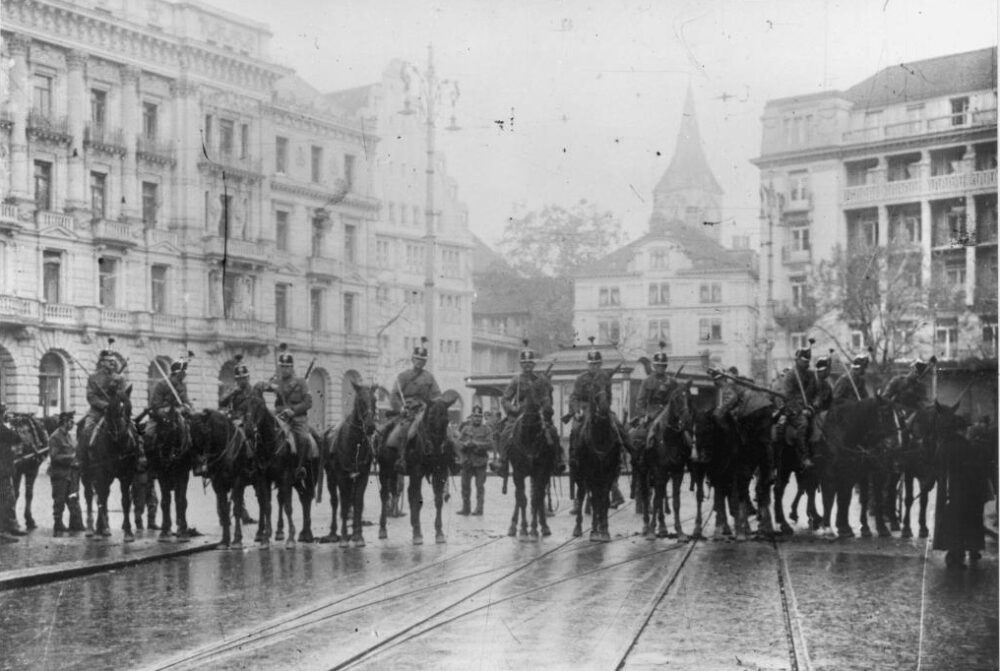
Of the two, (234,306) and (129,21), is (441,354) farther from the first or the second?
(129,21)

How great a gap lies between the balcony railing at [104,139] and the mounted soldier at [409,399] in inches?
205

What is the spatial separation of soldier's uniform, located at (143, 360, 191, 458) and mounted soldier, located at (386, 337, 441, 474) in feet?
8.83

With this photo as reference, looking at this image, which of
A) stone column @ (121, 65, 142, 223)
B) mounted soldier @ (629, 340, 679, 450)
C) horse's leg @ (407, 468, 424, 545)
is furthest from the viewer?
stone column @ (121, 65, 142, 223)

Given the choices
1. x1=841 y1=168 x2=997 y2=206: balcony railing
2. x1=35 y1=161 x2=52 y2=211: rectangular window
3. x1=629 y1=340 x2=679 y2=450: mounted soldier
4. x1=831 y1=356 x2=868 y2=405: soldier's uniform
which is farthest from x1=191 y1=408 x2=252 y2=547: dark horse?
x1=841 y1=168 x2=997 y2=206: balcony railing

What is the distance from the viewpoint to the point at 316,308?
17.6 metres

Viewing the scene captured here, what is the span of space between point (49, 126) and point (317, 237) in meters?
4.12

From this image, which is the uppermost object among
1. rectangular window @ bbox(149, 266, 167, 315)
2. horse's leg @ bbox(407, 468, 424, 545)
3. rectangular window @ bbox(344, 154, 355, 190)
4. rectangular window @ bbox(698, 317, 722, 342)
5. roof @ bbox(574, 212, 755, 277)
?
rectangular window @ bbox(344, 154, 355, 190)

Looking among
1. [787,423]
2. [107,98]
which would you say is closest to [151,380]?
[107,98]

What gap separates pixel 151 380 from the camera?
20953mm

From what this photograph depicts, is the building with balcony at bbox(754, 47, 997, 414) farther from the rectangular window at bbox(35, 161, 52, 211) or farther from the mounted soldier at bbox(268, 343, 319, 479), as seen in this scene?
the rectangular window at bbox(35, 161, 52, 211)

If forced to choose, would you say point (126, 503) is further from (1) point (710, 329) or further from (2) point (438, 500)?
(1) point (710, 329)

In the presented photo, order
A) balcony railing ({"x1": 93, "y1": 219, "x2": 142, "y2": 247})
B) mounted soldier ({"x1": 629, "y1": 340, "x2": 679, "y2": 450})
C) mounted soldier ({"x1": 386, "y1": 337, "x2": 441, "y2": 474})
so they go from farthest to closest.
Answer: balcony railing ({"x1": 93, "y1": 219, "x2": 142, "y2": 247}), mounted soldier ({"x1": 629, "y1": 340, "x2": 679, "y2": 450}), mounted soldier ({"x1": 386, "y1": 337, "x2": 441, "y2": 474})

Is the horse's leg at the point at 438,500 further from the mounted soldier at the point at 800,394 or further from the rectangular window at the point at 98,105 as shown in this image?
the rectangular window at the point at 98,105

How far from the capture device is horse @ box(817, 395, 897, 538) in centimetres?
1517
